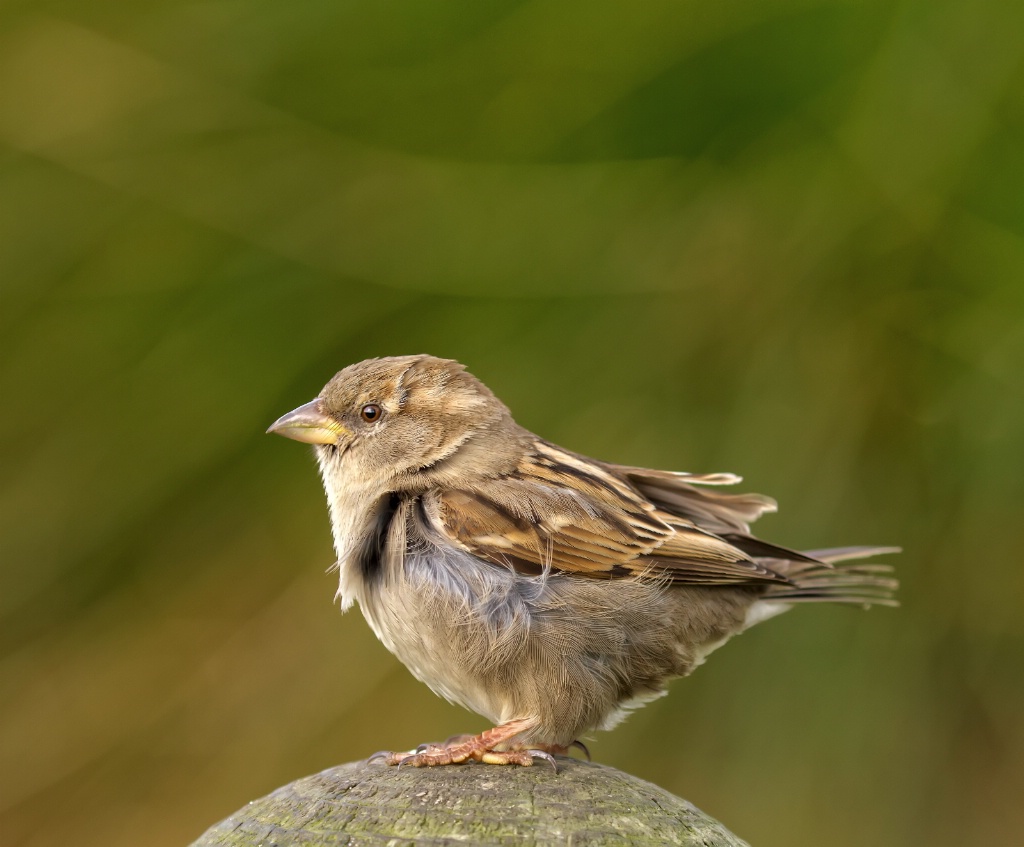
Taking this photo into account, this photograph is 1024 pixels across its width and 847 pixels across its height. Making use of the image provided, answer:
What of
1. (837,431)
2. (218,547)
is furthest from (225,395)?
(837,431)

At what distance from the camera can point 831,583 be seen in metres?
2.99

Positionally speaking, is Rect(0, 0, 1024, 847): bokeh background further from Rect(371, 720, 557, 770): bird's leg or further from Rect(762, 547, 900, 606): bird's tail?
Rect(371, 720, 557, 770): bird's leg

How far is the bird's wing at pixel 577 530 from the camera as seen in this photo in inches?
101

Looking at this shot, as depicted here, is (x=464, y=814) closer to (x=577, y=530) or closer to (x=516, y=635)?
(x=516, y=635)

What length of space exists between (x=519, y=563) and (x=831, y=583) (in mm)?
879

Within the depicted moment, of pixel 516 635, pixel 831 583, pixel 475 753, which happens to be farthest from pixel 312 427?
pixel 831 583

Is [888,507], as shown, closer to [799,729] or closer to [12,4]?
[799,729]

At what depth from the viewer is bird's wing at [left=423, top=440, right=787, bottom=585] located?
8.41 feet

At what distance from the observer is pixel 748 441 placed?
11.9ft

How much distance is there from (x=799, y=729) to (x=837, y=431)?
87 cm

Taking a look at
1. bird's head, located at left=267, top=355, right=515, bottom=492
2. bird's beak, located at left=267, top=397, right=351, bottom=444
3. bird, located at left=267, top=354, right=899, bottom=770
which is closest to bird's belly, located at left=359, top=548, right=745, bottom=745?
bird, located at left=267, top=354, right=899, bottom=770

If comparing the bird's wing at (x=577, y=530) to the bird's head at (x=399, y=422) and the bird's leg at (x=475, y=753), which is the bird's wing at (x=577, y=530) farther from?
the bird's leg at (x=475, y=753)

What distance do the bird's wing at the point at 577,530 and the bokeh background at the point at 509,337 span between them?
88cm

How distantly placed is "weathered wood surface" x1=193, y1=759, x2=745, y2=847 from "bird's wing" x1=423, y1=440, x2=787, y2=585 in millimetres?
665
